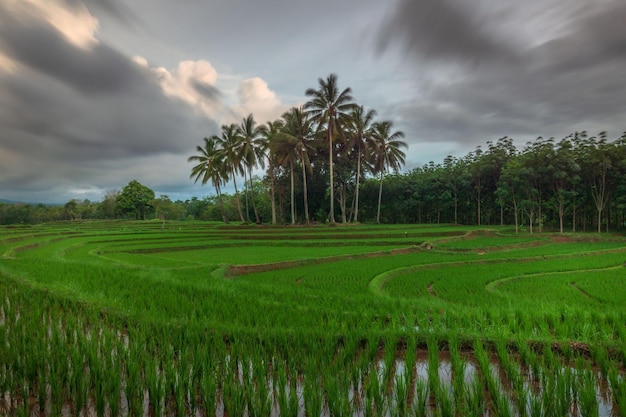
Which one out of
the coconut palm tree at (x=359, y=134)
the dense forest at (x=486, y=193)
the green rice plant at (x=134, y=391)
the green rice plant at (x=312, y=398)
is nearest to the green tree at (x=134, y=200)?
the dense forest at (x=486, y=193)

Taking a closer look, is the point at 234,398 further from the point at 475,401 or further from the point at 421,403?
the point at 475,401

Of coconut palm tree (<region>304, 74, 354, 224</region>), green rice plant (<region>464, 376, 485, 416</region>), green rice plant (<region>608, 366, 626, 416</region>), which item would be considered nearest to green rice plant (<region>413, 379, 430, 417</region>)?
green rice plant (<region>464, 376, 485, 416</region>)

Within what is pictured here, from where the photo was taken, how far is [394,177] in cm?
4778

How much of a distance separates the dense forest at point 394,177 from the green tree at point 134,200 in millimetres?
11201

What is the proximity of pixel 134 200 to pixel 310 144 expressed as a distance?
151 feet

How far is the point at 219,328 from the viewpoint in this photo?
15.0ft

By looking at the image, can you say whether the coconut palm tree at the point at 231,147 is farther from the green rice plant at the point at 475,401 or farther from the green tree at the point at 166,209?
the green rice plant at the point at 475,401

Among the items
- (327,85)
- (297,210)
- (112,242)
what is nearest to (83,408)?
(112,242)

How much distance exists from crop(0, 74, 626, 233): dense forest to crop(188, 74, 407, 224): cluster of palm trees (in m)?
0.12

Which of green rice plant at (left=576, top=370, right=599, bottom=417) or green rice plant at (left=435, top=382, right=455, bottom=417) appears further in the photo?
green rice plant at (left=435, top=382, right=455, bottom=417)

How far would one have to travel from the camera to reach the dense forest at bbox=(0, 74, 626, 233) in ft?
91.9

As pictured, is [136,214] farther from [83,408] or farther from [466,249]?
[83,408]

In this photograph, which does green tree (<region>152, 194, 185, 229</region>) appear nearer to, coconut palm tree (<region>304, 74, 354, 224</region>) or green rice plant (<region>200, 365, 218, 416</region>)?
coconut palm tree (<region>304, 74, 354, 224</region>)

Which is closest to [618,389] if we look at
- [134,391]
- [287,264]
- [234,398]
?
[234,398]
